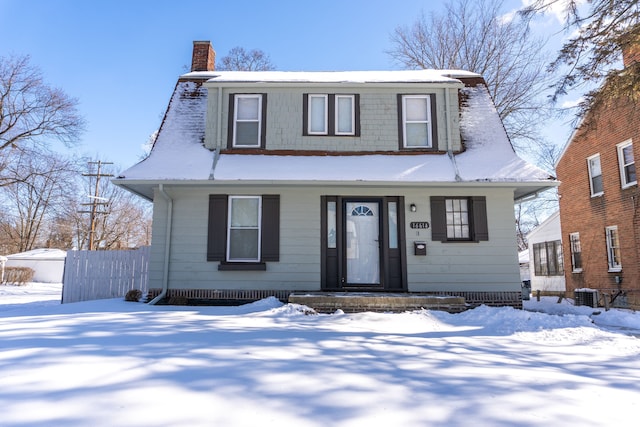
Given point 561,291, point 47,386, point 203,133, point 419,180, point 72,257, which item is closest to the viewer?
point 47,386

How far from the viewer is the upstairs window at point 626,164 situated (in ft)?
40.7

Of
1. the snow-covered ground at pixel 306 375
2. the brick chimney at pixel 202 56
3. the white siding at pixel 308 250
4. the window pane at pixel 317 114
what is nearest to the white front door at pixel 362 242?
the white siding at pixel 308 250

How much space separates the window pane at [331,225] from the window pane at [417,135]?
241cm

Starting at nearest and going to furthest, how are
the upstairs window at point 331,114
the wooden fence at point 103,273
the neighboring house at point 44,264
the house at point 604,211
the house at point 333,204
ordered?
1. the house at point 333,204
2. the upstairs window at point 331,114
3. the wooden fence at point 103,273
4. the house at point 604,211
5. the neighboring house at point 44,264

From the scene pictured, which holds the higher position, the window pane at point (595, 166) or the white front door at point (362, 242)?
the window pane at point (595, 166)

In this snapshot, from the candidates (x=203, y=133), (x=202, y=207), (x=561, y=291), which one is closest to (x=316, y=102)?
(x=203, y=133)

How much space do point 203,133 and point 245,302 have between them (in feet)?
13.5

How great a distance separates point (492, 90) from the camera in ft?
56.8

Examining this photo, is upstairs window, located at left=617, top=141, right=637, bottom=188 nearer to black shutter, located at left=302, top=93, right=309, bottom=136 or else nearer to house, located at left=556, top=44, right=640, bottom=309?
house, located at left=556, top=44, right=640, bottom=309

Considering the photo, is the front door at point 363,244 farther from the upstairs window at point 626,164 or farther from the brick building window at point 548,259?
the brick building window at point 548,259

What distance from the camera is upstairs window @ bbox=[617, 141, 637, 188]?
1242cm

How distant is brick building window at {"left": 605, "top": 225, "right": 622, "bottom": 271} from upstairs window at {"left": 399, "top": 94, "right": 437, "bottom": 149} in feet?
26.9

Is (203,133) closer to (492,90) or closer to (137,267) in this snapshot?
(137,267)

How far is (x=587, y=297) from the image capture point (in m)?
12.8
